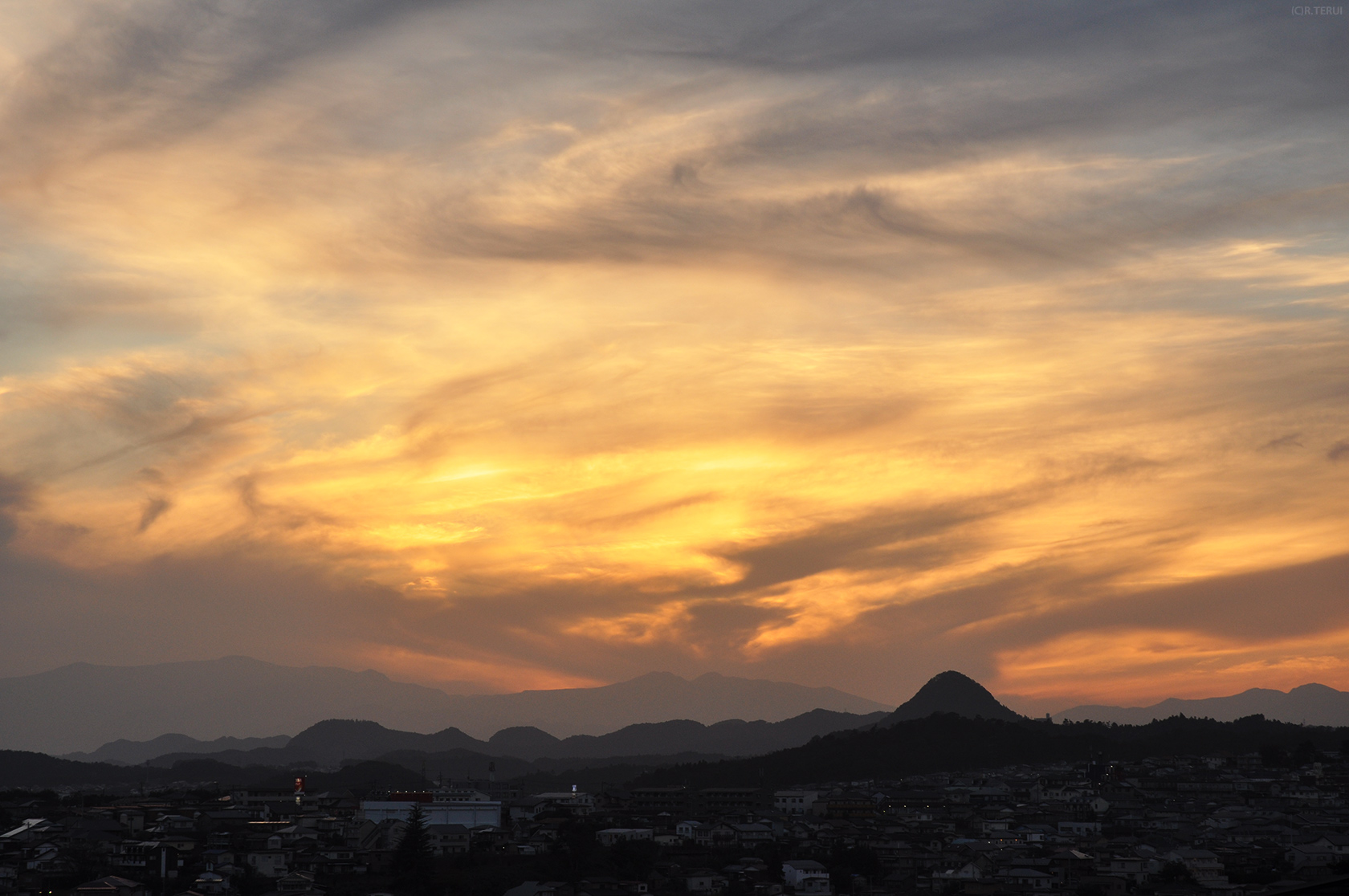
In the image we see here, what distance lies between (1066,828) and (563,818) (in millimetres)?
26354

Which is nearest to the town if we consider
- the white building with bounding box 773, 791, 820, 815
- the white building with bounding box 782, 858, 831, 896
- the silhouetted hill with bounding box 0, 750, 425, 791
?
the white building with bounding box 782, 858, 831, 896

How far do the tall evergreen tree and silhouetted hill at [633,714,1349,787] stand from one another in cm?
4037

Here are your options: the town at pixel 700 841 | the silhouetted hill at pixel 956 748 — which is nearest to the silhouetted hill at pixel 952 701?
the silhouetted hill at pixel 956 748

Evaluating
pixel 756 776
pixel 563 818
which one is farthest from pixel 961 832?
pixel 756 776

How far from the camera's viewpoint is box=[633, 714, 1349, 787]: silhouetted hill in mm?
101625

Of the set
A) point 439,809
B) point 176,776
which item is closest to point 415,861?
point 439,809

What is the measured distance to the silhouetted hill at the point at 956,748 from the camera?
333ft

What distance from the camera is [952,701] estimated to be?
18100cm

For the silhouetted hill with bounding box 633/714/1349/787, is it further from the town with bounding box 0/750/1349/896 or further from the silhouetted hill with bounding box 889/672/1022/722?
the silhouetted hill with bounding box 889/672/1022/722

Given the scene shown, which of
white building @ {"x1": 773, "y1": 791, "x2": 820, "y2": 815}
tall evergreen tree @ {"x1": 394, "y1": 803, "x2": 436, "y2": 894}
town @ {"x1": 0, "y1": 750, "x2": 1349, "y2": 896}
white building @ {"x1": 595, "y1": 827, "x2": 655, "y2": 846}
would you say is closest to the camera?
tall evergreen tree @ {"x1": 394, "y1": 803, "x2": 436, "y2": 894}

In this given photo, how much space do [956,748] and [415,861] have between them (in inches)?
2654

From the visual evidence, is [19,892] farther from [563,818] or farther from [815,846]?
[815,846]

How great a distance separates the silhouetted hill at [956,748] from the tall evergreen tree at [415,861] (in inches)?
1589

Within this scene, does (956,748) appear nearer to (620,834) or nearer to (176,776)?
(620,834)
